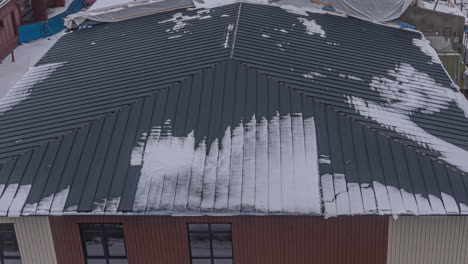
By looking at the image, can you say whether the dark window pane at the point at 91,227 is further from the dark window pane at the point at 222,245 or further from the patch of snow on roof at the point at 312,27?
the patch of snow on roof at the point at 312,27

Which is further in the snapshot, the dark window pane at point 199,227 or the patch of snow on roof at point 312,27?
the patch of snow on roof at point 312,27

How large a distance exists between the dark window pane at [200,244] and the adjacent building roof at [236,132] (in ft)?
5.87

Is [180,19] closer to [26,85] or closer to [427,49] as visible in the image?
[26,85]

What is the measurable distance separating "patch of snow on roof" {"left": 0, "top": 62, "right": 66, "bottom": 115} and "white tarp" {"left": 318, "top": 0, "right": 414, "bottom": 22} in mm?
13973

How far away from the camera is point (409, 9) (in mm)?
33875

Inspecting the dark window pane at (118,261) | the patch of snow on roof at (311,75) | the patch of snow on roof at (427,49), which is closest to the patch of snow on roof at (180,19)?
the patch of snow on roof at (311,75)

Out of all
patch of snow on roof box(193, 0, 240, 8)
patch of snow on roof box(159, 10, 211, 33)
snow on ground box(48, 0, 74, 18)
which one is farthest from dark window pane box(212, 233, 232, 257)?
snow on ground box(48, 0, 74, 18)

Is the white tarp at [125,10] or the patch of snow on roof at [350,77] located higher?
the patch of snow on roof at [350,77]

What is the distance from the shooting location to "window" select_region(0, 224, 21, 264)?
18797 mm

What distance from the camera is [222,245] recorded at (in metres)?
18.4

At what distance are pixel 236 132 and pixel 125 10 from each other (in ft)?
44.3

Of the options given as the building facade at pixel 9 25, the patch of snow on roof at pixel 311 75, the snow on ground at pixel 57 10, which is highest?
the patch of snow on roof at pixel 311 75

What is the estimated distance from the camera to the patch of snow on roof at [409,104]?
1866cm

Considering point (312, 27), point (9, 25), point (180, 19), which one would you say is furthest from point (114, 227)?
point (9, 25)
